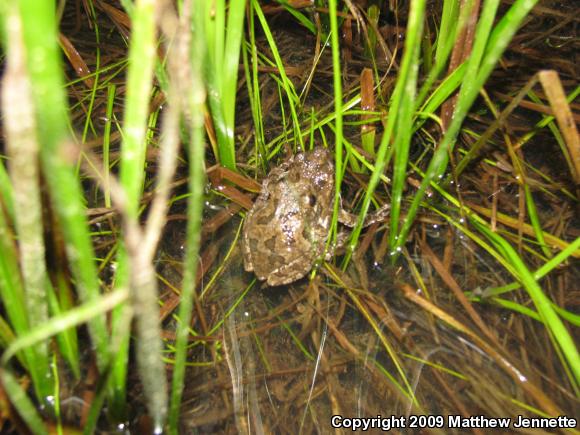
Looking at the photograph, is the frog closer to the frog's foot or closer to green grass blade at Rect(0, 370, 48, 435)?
the frog's foot

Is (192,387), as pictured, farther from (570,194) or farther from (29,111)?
(570,194)

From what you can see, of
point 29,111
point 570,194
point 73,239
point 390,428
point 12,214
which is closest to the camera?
point 29,111

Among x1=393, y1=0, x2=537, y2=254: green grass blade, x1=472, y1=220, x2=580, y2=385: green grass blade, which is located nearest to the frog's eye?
x1=393, y1=0, x2=537, y2=254: green grass blade

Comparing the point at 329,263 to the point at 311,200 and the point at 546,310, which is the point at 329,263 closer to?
the point at 311,200

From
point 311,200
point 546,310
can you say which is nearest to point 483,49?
point 546,310

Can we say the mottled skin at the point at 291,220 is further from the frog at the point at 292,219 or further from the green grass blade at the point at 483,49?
the green grass blade at the point at 483,49

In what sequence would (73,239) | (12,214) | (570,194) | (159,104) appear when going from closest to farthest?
(73,239)
(12,214)
(570,194)
(159,104)

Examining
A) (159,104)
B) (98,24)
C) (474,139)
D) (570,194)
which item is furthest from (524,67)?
(98,24)
